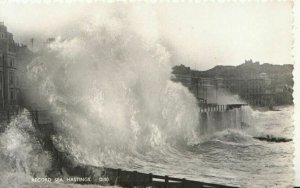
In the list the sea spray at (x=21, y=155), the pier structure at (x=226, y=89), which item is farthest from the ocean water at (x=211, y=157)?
the pier structure at (x=226, y=89)

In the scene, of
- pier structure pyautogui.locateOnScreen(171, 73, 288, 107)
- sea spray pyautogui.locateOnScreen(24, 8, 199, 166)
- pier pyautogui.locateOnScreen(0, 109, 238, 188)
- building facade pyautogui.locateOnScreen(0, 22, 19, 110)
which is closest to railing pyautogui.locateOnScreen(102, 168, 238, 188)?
pier pyautogui.locateOnScreen(0, 109, 238, 188)

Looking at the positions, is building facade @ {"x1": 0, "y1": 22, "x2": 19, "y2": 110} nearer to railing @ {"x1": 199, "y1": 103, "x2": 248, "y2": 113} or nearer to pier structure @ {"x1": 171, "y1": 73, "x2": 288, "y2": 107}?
pier structure @ {"x1": 171, "y1": 73, "x2": 288, "y2": 107}

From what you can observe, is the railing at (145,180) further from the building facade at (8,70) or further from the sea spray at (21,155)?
the building facade at (8,70)

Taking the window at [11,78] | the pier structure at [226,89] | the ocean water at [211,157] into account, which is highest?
the window at [11,78]

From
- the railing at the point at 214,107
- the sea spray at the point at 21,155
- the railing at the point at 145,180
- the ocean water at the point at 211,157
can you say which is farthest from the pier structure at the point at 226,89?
the sea spray at the point at 21,155

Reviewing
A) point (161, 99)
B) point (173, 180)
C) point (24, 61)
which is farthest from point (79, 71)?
point (173, 180)

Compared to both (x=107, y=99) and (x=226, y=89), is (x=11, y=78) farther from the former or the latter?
(x=226, y=89)

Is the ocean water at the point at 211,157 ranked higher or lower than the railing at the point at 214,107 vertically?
lower

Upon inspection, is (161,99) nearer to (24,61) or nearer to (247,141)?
(247,141)
